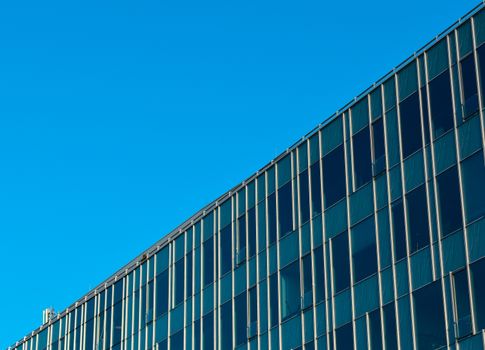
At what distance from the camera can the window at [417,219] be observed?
131 feet

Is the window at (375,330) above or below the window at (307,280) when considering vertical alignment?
below

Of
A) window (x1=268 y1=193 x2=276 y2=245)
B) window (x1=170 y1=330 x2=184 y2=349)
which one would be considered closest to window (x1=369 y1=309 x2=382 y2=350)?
window (x1=268 y1=193 x2=276 y2=245)

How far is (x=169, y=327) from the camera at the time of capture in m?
55.6

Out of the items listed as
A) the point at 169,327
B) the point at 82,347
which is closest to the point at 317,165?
the point at 169,327

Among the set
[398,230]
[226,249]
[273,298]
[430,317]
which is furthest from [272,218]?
[430,317]

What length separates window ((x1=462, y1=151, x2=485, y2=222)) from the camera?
124 ft

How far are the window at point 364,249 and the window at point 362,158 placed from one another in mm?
1799

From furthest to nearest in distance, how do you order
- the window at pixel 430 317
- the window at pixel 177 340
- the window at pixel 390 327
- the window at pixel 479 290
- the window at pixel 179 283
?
the window at pixel 179 283 < the window at pixel 177 340 < the window at pixel 390 327 < the window at pixel 430 317 < the window at pixel 479 290

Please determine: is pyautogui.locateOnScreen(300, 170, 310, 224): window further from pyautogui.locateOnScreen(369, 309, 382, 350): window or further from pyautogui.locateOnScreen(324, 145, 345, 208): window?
pyautogui.locateOnScreen(369, 309, 382, 350): window

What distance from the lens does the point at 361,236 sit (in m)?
43.3

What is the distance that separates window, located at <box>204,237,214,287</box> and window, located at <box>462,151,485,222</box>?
17554 millimetres

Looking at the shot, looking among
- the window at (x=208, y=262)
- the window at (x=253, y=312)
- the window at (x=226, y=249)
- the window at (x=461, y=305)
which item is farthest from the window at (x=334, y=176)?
the window at (x=208, y=262)

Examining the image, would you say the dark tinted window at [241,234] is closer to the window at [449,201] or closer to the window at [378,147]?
the window at [378,147]

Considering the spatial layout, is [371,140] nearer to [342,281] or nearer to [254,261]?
[342,281]
